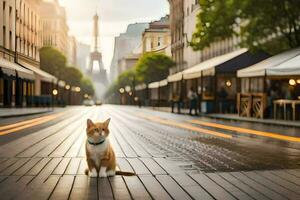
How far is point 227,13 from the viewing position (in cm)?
2606

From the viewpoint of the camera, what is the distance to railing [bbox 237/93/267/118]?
22766 mm

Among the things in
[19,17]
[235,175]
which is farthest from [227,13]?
[19,17]

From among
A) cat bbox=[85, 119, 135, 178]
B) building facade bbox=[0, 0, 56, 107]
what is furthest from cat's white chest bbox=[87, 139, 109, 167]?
building facade bbox=[0, 0, 56, 107]

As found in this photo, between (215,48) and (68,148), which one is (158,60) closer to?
(215,48)

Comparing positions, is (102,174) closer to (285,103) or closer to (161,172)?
(161,172)

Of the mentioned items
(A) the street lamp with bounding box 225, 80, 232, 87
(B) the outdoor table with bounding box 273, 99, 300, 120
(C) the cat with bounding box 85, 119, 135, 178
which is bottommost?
(C) the cat with bounding box 85, 119, 135, 178

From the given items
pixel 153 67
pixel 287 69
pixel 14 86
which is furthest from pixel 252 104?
pixel 153 67

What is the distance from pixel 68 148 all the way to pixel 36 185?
432 cm

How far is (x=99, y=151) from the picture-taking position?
5609 mm

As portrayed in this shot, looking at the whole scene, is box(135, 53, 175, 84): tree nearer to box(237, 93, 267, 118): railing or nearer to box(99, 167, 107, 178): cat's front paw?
box(237, 93, 267, 118): railing

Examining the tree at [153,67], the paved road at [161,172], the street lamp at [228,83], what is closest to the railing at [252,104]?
the street lamp at [228,83]

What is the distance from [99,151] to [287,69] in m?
15.5

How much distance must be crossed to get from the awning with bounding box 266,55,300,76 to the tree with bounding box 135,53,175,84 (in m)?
39.6

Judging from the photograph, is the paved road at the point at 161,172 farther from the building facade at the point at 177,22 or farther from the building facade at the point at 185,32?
the building facade at the point at 177,22
